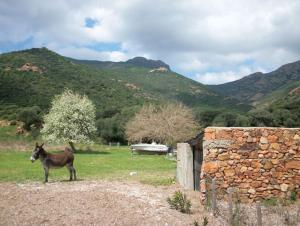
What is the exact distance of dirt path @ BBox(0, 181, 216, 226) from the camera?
30.5 ft

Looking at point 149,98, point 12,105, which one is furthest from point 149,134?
point 149,98

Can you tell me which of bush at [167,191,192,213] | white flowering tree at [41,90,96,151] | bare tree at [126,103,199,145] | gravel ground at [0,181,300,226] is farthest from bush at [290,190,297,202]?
bare tree at [126,103,199,145]

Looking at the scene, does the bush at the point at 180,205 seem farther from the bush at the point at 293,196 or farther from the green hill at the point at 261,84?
the green hill at the point at 261,84

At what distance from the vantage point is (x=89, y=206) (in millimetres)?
10648

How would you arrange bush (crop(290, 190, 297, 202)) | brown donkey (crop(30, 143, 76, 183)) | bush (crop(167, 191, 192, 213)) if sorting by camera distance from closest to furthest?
bush (crop(167, 191, 192, 213)) < bush (crop(290, 190, 297, 202)) < brown donkey (crop(30, 143, 76, 183))

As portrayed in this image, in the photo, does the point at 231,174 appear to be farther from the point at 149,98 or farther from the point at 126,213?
the point at 149,98

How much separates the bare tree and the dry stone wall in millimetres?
34145

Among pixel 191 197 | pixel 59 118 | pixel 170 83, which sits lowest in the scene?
pixel 191 197

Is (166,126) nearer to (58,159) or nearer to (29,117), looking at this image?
(29,117)

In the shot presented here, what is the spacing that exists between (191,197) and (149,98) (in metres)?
86.5

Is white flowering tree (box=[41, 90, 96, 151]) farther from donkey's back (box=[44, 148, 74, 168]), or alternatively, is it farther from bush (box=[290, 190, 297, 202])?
bush (box=[290, 190, 297, 202])

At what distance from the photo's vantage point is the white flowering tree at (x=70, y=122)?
4178 centimetres

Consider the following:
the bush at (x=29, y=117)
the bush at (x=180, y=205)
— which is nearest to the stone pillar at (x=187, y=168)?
the bush at (x=180, y=205)

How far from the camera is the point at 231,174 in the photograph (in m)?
12.0
